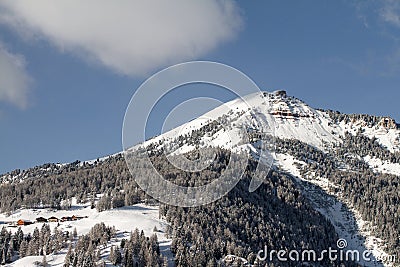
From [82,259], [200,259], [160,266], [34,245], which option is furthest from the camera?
[34,245]

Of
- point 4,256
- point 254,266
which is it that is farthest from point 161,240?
point 4,256

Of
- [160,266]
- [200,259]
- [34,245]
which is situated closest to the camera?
[160,266]

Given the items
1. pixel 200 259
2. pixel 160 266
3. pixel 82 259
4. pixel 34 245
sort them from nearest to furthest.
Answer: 1. pixel 82 259
2. pixel 160 266
3. pixel 200 259
4. pixel 34 245

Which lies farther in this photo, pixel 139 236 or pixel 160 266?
pixel 139 236

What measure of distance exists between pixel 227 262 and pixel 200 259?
60.8 feet

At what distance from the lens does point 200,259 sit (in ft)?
573

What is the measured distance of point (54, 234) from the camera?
194875mm

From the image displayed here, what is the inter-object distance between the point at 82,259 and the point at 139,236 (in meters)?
31.7

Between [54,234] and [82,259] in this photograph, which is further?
[54,234]

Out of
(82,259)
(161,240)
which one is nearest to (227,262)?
(161,240)

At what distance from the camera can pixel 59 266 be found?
527 feet

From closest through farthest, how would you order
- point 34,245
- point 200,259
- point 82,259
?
point 82,259 < point 200,259 < point 34,245

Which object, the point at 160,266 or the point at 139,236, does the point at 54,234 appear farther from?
the point at 160,266

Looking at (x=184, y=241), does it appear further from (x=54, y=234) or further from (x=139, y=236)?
(x=54, y=234)
